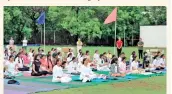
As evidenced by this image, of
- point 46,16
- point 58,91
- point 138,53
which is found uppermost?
point 46,16

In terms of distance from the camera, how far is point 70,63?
3760mm

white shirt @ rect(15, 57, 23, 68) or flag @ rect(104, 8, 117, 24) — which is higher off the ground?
flag @ rect(104, 8, 117, 24)

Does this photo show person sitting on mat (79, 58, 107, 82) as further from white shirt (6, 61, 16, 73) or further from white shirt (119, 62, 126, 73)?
white shirt (6, 61, 16, 73)

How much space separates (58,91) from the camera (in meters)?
3.75

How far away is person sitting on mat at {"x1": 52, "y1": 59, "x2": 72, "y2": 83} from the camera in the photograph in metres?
3.75

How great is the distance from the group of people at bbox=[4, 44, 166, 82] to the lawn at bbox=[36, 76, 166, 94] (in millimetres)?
76

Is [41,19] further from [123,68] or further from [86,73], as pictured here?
[123,68]

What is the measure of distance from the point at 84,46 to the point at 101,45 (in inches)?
5.0

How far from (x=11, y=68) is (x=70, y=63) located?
0.44 meters

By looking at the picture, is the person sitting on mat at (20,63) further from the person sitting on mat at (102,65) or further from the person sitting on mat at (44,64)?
the person sitting on mat at (102,65)

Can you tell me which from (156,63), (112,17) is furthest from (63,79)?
(156,63)

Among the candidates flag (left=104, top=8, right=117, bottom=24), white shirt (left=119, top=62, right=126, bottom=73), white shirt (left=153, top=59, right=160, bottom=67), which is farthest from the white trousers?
white shirt (left=153, top=59, right=160, bottom=67)

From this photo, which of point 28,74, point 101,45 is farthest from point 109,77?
point 28,74

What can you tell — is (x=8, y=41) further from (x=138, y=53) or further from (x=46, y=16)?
(x=138, y=53)
